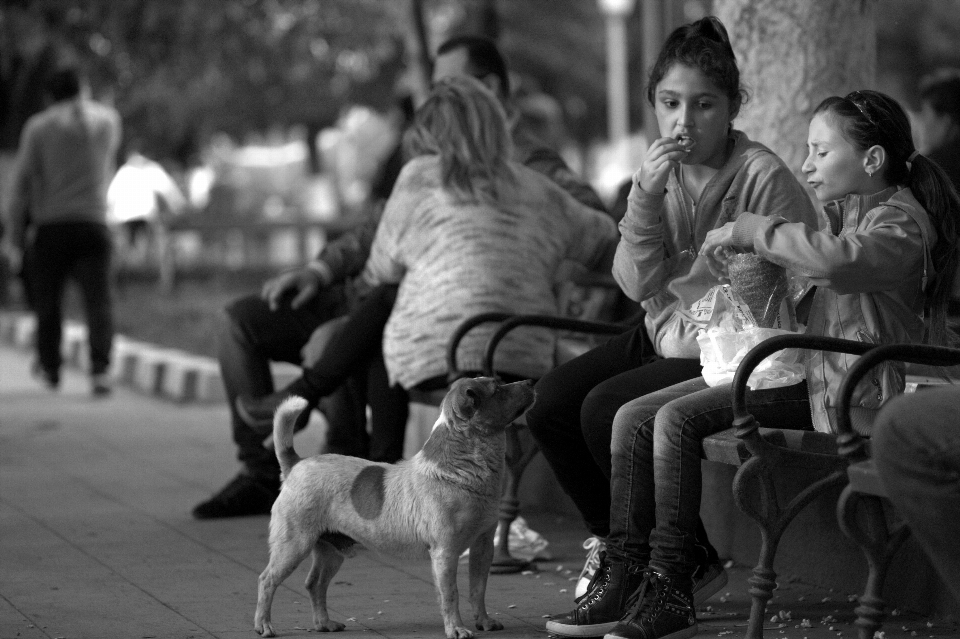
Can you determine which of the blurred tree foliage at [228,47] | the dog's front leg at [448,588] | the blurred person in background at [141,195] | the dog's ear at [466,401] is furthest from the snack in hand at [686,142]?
the blurred person in background at [141,195]

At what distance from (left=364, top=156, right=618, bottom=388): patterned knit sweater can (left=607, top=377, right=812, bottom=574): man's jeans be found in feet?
3.97

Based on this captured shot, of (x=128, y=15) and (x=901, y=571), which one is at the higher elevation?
(x=128, y=15)

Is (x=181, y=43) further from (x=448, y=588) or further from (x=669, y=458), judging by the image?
(x=669, y=458)

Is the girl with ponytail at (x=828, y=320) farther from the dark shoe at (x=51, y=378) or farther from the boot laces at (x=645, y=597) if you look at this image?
the dark shoe at (x=51, y=378)

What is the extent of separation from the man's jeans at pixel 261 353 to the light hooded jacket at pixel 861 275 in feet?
8.71

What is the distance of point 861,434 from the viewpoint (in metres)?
3.83

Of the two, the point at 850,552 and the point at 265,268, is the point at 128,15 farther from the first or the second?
the point at 850,552

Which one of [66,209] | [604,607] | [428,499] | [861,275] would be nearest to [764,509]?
[604,607]

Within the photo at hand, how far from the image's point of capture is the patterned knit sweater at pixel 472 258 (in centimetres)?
535

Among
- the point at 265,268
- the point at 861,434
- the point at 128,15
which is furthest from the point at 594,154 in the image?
the point at 861,434

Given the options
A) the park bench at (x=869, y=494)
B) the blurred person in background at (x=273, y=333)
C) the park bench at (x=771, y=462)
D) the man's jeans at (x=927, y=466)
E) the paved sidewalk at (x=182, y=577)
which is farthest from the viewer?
the blurred person in background at (x=273, y=333)

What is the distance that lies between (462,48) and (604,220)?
146 cm

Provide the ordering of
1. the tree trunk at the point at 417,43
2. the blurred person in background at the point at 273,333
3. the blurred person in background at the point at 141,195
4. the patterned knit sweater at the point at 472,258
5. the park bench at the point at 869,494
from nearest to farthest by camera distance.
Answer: the park bench at the point at 869,494 < the patterned knit sweater at the point at 472,258 < the blurred person in background at the point at 273,333 < the tree trunk at the point at 417,43 < the blurred person in background at the point at 141,195

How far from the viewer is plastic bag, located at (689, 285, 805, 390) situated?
4.04 meters
